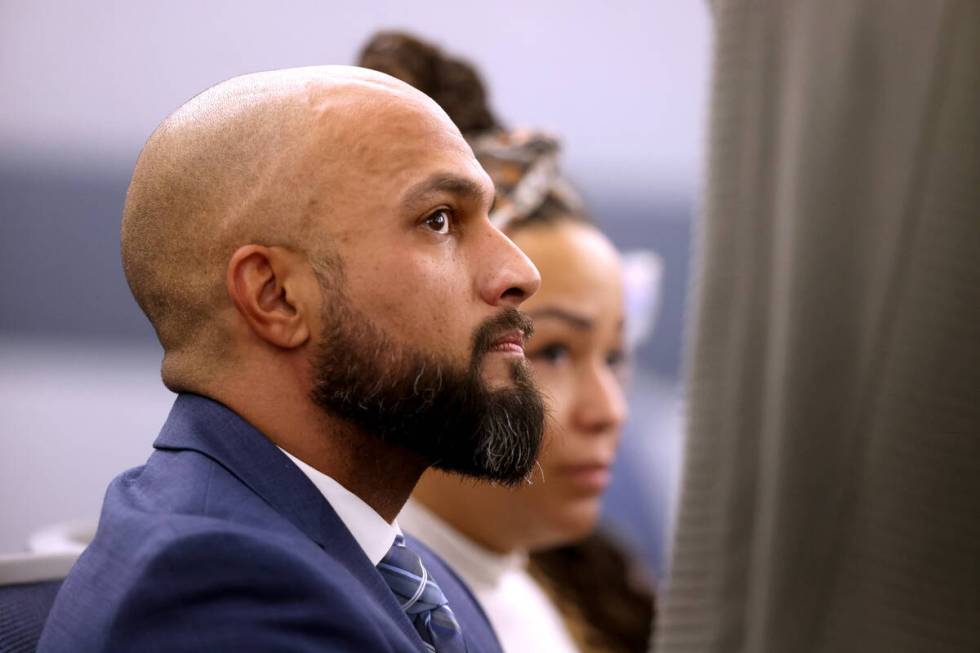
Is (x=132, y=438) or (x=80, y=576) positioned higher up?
(x=80, y=576)

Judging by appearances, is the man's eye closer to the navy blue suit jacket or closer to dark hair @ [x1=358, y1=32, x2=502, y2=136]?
the navy blue suit jacket

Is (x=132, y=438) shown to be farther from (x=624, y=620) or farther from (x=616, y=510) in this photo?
(x=624, y=620)

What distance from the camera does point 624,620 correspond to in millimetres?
1648

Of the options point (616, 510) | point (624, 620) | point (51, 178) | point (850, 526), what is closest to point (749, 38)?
point (850, 526)

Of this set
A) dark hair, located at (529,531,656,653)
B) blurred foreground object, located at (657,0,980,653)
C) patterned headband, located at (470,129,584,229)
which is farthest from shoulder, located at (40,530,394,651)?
dark hair, located at (529,531,656,653)

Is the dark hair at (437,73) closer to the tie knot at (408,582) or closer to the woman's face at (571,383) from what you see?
the woman's face at (571,383)

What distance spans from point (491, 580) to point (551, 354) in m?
0.24

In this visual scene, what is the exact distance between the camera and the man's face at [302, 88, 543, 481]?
2.10 ft

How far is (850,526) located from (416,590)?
33 cm

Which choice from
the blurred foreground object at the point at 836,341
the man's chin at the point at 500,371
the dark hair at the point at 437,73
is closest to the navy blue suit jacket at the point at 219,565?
the man's chin at the point at 500,371

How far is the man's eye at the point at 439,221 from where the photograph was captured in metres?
0.67

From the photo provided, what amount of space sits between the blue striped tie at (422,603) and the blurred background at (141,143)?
118cm

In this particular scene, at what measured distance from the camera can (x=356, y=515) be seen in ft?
2.17

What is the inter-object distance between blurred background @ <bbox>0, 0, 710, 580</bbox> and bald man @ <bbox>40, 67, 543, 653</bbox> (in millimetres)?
1228
